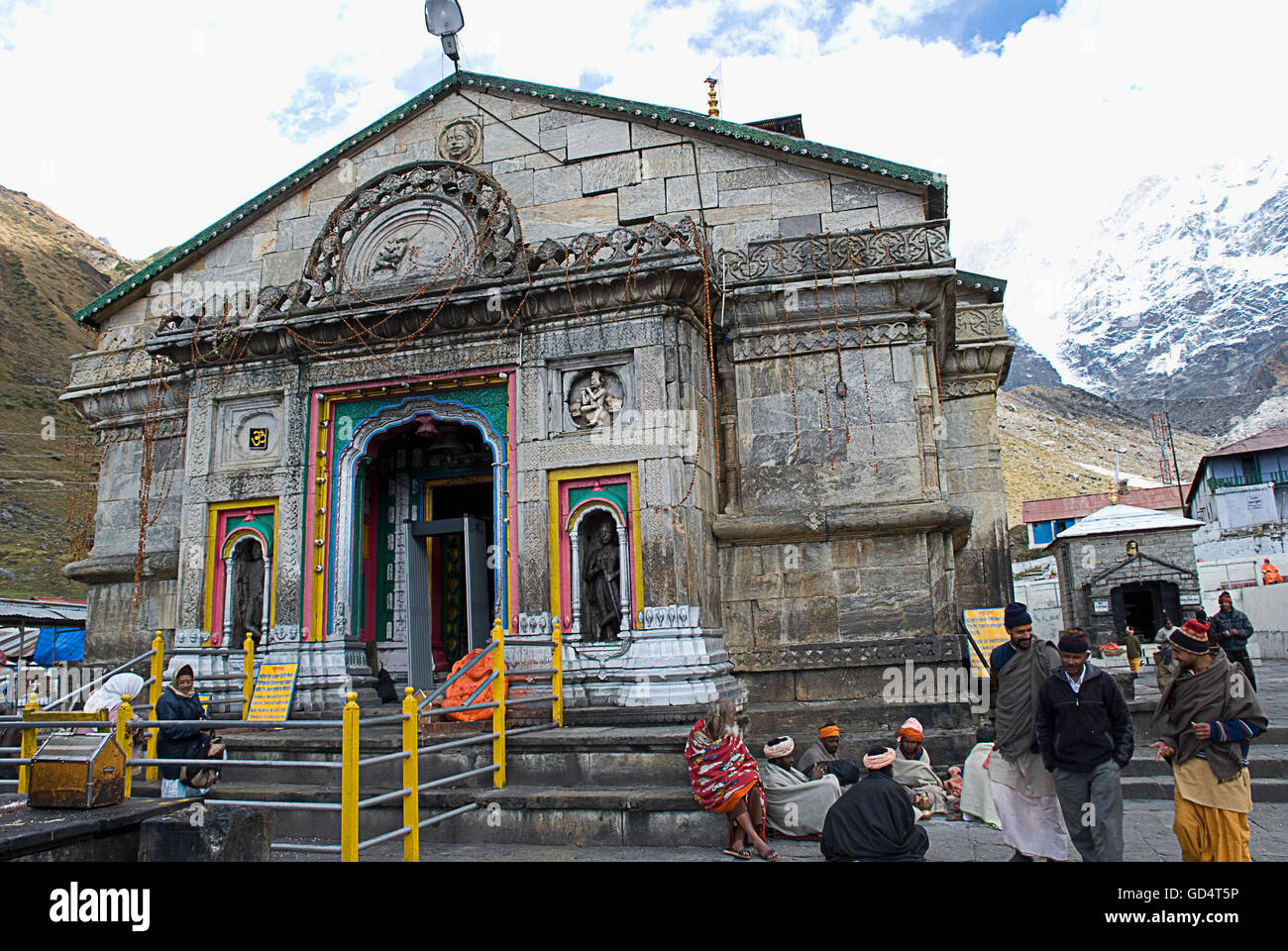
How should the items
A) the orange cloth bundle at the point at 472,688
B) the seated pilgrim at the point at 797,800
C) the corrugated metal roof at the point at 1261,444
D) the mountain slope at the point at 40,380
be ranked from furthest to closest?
the corrugated metal roof at the point at 1261,444
the mountain slope at the point at 40,380
the orange cloth bundle at the point at 472,688
the seated pilgrim at the point at 797,800

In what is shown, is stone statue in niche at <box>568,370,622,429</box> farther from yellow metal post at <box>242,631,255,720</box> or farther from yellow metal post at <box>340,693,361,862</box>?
yellow metal post at <box>340,693,361,862</box>

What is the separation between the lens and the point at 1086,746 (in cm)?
605

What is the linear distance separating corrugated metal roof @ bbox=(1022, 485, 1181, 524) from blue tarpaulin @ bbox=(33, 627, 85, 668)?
157 feet

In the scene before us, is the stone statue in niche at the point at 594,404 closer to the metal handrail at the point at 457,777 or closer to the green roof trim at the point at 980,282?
the metal handrail at the point at 457,777

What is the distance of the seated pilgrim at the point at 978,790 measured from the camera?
8297 mm

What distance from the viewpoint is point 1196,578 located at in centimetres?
3281

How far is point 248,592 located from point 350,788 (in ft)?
23.3

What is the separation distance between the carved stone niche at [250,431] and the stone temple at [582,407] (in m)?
0.04

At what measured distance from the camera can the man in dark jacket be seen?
19.7 feet

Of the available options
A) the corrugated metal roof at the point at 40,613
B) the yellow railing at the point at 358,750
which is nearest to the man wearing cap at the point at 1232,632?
the yellow railing at the point at 358,750

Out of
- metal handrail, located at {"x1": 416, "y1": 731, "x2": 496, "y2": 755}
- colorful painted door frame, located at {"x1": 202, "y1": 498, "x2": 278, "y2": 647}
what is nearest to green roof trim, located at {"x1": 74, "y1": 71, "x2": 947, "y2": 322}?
colorful painted door frame, located at {"x1": 202, "y1": 498, "x2": 278, "y2": 647}

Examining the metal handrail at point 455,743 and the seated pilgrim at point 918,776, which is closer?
the metal handrail at point 455,743

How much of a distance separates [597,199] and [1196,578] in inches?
1136

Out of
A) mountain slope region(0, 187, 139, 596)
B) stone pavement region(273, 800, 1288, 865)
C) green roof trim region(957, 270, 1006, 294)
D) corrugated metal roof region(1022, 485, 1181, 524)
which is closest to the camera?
stone pavement region(273, 800, 1288, 865)
